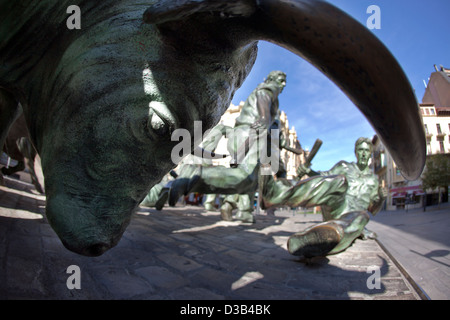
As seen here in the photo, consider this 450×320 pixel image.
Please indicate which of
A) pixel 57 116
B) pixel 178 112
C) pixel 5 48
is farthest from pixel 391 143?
pixel 5 48

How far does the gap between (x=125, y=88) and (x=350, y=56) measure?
2.11 ft

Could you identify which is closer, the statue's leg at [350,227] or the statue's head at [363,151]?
the statue's leg at [350,227]

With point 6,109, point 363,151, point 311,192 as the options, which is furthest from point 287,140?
point 6,109

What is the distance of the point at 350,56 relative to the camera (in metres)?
0.49

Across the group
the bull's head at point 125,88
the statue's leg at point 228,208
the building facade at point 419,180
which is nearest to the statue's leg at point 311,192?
the statue's leg at point 228,208

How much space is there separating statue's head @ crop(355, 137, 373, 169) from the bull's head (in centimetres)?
385

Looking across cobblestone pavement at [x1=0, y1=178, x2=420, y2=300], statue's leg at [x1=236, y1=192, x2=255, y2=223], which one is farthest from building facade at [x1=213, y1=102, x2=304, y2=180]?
cobblestone pavement at [x1=0, y1=178, x2=420, y2=300]

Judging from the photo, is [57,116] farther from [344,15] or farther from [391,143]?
[391,143]

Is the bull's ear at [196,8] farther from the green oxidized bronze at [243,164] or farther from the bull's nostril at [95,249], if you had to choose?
the green oxidized bronze at [243,164]

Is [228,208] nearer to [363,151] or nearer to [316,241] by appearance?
[363,151]

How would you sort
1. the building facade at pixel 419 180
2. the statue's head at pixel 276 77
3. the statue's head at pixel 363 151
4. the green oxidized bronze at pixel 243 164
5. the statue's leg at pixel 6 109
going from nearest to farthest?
the statue's leg at pixel 6 109 → the green oxidized bronze at pixel 243 164 → the statue's head at pixel 363 151 → the statue's head at pixel 276 77 → the building facade at pixel 419 180

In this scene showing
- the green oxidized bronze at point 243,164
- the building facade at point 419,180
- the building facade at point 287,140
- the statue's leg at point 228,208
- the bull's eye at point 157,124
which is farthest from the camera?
the building facade at point 287,140

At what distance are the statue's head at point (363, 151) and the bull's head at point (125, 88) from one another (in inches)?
152

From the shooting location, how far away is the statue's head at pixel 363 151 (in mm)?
4090
